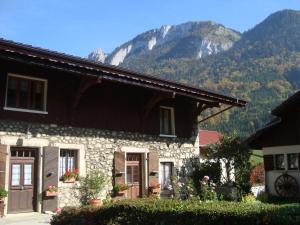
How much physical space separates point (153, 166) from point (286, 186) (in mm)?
7181

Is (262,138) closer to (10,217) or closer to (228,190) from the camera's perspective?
(228,190)

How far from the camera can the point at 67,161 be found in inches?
617

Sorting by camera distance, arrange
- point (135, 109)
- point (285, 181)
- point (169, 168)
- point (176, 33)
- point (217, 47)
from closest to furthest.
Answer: point (135, 109)
point (169, 168)
point (285, 181)
point (217, 47)
point (176, 33)

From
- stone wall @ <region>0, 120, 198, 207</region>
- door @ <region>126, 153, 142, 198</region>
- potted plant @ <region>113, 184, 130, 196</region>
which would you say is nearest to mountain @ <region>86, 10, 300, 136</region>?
stone wall @ <region>0, 120, 198, 207</region>

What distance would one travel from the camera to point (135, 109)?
18344mm

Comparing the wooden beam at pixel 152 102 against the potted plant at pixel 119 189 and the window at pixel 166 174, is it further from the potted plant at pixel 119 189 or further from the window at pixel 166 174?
the potted plant at pixel 119 189

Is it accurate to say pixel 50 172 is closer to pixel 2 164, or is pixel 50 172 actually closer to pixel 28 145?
pixel 28 145

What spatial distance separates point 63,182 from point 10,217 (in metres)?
2.33

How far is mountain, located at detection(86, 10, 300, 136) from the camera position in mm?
69294

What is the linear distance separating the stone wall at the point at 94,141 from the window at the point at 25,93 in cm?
62

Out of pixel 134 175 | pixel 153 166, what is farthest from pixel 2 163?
pixel 153 166

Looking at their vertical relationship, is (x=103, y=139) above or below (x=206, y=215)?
above

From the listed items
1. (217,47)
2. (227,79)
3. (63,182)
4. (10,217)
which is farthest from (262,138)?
(217,47)

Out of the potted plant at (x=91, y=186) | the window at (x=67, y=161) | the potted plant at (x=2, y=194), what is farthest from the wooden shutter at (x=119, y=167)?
the potted plant at (x=2, y=194)
